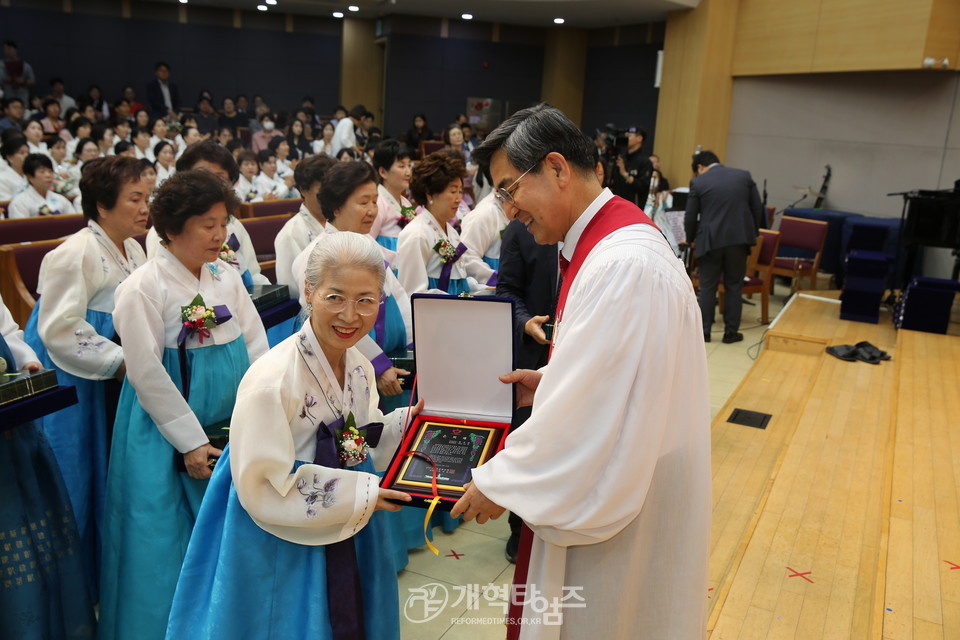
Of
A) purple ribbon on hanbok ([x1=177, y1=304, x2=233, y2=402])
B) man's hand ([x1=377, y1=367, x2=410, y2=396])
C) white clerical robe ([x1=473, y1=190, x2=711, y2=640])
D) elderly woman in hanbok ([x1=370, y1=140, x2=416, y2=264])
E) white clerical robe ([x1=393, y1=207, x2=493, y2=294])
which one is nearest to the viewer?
white clerical robe ([x1=473, y1=190, x2=711, y2=640])

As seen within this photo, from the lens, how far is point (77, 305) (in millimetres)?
2635

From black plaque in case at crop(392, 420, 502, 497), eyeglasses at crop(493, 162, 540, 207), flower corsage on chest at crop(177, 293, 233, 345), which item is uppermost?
eyeglasses at crop(493, 162, 540, 207)

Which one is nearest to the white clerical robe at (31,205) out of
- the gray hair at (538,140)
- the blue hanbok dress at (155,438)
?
the blue hanbok dress at (155,438)

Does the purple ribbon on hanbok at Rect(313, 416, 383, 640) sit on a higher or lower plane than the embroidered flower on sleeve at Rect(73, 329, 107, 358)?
lower

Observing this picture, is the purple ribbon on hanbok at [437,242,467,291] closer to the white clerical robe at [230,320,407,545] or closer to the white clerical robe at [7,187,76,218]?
the white clerical robe at [230,320,407,545]

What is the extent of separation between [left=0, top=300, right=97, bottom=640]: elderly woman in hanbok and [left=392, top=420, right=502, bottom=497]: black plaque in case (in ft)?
3.70

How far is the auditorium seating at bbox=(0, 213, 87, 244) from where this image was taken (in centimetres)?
483

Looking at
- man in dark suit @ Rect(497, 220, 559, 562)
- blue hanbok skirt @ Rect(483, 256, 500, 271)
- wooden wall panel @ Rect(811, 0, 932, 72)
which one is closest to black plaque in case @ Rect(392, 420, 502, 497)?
man in dark suit @ Rect(497, 220, 559, 562)

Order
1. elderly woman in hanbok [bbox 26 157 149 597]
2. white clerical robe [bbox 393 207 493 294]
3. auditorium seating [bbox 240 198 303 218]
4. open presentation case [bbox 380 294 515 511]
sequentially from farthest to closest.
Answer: auditorium seating [bbox 240 198 303 218] → white clerical robe [bbox 393 207 493 294] → elderly woman in hanbok [bbox 26 157 149 597] → open presentation case [bbox 380 294 515 511]

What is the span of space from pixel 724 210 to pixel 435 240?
163 inches

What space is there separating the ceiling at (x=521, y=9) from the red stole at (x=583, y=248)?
11.1 metres

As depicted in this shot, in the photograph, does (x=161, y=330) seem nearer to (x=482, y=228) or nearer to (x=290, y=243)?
(x=290, y=243)

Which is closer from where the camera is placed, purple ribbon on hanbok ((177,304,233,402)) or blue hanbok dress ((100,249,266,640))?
blue hanbok dress ((100,249,266,640))

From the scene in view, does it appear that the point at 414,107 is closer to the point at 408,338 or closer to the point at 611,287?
the point at 408,338
